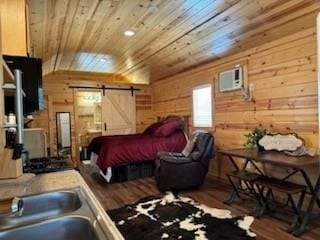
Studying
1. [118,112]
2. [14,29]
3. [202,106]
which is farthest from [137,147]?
[14,29]

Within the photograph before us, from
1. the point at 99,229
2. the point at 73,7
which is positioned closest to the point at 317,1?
the point at 73,7

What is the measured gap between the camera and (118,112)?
7.39m

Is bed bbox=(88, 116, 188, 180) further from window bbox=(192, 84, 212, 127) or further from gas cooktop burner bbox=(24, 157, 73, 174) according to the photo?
gas cooktop burner bbox=(24, 157, 73, 174)

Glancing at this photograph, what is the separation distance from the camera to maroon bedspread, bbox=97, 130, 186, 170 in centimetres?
489

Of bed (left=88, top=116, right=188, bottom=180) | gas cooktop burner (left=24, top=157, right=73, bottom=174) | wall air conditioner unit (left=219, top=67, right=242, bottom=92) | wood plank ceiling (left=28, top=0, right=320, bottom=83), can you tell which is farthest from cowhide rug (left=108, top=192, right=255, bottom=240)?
wood plank ceiling (left=28, top=0, right=320, bottom=83)

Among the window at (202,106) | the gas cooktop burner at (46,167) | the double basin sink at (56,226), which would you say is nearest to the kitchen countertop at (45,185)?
the double basin sink at (56,226)

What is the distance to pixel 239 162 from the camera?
173 inches

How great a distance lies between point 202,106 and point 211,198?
2.15 meters

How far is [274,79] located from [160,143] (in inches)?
101

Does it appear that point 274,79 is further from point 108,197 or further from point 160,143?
point 108,197

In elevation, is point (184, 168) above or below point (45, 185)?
below

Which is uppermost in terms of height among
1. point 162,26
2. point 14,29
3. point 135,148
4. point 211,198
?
point 162,26

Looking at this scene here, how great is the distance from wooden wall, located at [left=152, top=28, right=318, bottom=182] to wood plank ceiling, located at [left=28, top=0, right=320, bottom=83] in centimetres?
19

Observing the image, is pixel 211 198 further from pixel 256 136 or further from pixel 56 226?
pixel 56 226
